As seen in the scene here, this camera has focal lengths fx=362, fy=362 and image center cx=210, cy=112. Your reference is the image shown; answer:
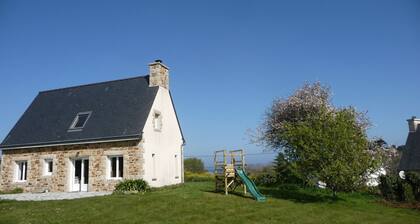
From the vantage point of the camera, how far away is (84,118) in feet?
75.0

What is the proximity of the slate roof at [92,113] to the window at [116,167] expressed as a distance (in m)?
1.27

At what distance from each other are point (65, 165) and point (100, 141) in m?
2.77

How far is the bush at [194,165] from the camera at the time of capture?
37531 millimetres

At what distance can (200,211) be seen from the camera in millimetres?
12766

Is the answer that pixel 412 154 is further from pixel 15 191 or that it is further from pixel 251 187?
Result: pixel 15 191

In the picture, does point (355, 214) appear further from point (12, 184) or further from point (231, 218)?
point (12, 184)

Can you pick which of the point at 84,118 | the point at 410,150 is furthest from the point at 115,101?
the point at 410,150

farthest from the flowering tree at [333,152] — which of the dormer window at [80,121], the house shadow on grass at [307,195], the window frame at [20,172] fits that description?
the window frame at [20,172]

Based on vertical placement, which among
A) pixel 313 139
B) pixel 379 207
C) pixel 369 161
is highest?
pixel 313 139

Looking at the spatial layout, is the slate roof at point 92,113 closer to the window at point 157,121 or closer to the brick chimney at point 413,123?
the window at point 157,121

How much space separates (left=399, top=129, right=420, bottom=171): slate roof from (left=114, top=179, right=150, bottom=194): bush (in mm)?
20195

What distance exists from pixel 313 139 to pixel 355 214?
3.88 meters

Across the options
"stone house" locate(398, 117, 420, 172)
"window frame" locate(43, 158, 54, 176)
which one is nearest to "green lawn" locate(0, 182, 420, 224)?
"window frame" locate(43, 158, 54, 176)

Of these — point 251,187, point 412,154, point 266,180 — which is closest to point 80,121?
point 251,187
